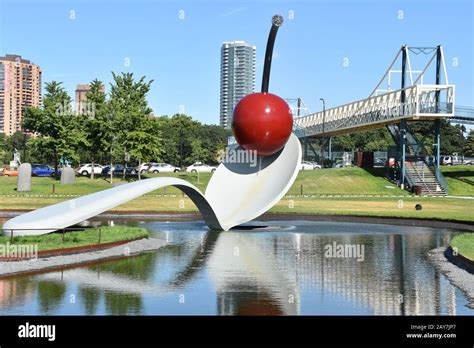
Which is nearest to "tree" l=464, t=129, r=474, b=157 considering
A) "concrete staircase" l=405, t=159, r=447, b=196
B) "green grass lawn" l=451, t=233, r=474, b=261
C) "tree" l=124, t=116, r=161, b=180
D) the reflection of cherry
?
"concrete staircase" l=405, t=159, r=447, b=196

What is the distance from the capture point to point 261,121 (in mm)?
26828

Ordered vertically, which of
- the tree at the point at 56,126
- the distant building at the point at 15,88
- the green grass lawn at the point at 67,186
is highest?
the distant building at the point at 15,88

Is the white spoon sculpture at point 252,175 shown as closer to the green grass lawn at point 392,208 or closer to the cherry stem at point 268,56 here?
the cherry stem at point 268,56

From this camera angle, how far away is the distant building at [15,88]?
5773 inches

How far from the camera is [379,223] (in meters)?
34.2

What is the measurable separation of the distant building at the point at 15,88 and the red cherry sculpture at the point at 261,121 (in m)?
124

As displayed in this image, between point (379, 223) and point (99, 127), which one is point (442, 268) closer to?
point (379, 223)

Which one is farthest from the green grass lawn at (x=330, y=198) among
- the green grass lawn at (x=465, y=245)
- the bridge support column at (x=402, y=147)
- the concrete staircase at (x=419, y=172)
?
the green grass lawn at (x=465, y=245)

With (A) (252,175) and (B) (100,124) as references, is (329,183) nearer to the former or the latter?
(B) (100,124)

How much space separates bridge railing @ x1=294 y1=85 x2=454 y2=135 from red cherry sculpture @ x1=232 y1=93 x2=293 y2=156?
34815 millimetres

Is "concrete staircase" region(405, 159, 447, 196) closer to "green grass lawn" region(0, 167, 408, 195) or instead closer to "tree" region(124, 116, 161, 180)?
"green grass lawn" region(0, 167, 408, 195)

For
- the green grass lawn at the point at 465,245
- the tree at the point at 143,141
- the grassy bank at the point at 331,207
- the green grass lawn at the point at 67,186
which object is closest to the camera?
the green grass lawn at the point at 465,245

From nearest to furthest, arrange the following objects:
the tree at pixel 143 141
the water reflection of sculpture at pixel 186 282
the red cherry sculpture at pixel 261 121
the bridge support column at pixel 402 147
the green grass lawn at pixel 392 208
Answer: the water reflection of sculpture at pixel 186 282 < the red cherry sculpture at pixel 261 121 < the green grass lawn at pixel 392 208 < the bridge support column at pixel 402 147 < the tree at pixel 143 141
